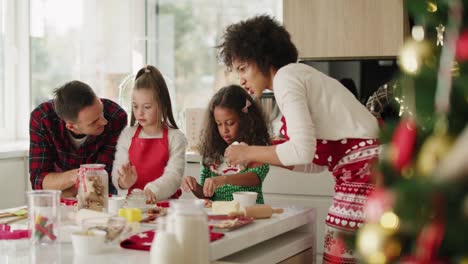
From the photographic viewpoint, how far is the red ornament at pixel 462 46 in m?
0.45

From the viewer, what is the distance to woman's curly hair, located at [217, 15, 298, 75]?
6.56 feet

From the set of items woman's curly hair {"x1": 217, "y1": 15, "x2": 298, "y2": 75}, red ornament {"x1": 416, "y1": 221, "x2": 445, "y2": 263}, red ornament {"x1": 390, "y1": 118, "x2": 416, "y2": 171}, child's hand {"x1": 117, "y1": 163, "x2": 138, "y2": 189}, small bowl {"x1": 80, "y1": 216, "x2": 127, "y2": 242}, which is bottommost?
small bowl {"x1": 80, "y1": 216, "x2": 127, "y2": 242}

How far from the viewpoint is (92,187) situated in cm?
196

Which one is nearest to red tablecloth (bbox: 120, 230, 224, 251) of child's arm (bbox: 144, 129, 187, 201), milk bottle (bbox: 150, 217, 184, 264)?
milk bottle (bbox: 150, 217, 184, 264)

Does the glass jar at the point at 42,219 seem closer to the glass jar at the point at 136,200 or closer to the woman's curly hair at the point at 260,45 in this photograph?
the glass jar at the point at 136,200

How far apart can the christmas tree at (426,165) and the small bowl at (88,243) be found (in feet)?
3.34

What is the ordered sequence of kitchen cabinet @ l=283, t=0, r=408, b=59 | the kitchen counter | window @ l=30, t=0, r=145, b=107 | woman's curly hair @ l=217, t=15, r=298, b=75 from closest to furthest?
the kitchen counter, woman's curly hair @ l=217, t=15, r=298, b=75, kitchen cabinet @ l=283, t=0, r=408, b=59, window @ l=30, t=0, r=145, b=107

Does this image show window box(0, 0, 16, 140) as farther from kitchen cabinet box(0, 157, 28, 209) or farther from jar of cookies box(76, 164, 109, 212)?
jar of cookies box(76, 164, 109, 212)

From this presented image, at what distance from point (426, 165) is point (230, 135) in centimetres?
211

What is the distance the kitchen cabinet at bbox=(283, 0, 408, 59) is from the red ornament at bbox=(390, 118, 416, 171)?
2863 millimetres

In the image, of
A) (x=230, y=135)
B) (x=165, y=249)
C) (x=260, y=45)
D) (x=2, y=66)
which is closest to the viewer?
(x=165, y=249)

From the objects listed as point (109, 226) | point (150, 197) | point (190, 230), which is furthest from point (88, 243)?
point (150, 197)

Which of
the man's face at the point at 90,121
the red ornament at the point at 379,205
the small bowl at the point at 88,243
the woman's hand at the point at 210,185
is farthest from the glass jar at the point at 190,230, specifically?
the man's face at the point at 90,121

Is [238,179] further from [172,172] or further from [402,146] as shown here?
[402,146]
